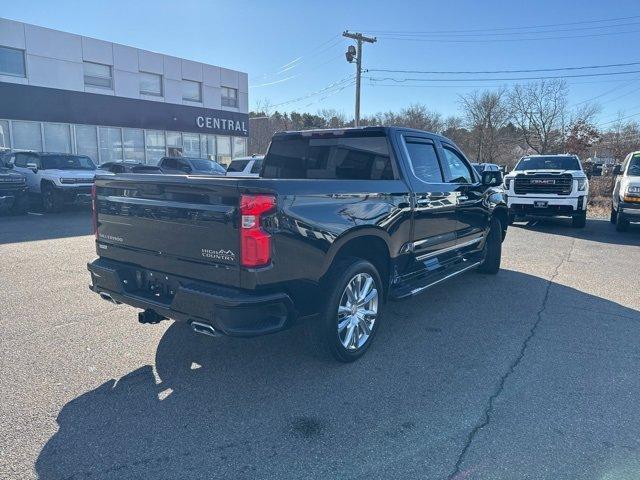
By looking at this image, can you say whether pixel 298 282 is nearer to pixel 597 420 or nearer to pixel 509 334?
pixel 597 420

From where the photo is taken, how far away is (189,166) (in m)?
18.0

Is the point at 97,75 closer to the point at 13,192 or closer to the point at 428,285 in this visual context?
the point at 13,192

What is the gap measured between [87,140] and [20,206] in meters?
10.3

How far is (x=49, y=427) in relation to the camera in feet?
9.75

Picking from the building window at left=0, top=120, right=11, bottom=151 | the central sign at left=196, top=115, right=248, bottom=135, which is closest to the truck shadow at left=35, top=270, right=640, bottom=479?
the building window at left=0, top=120, right=11, bottom=151

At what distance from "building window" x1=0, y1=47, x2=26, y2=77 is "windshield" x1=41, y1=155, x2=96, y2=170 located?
27.2ft

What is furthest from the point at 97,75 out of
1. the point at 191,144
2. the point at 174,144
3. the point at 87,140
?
the point at 191,144

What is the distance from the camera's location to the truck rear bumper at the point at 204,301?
3.07 m

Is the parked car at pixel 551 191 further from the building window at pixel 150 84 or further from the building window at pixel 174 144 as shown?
the building window at pixel 150 84

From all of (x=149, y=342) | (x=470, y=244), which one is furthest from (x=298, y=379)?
(x=470, y=244)

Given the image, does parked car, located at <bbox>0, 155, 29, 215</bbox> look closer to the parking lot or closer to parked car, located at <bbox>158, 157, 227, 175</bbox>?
parked car, located at <bbox>158, 157, 227, 175</bbox>

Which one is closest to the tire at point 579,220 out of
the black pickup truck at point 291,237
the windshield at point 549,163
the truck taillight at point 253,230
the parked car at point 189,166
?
the windshield at point 549,163

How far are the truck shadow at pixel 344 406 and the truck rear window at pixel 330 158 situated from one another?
1.65 m

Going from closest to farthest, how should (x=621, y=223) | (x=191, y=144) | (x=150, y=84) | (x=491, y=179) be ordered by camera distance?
A: (x=491, y=179) < (x=621, y=223) < (x=150, y=84) < (x=191, y=144)
